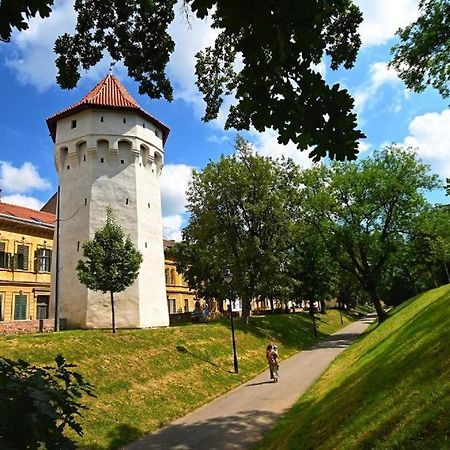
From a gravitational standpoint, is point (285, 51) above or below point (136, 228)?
below

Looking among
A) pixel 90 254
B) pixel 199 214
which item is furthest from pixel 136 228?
pixel 90 254

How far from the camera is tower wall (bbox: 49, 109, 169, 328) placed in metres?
32.9

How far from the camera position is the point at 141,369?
19.3 m

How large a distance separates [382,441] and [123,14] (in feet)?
24.0

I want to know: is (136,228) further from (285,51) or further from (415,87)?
(285,51)

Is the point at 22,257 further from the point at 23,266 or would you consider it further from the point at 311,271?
the point at 311,271

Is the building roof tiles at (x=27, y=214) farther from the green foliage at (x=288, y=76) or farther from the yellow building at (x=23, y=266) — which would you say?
the green foliage at (x=288, y=76)

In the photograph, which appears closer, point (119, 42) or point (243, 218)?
point (119, 42)

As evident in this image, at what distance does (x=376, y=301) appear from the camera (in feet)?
120

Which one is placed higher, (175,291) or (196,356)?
(175,291)

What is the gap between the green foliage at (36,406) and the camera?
3025 mm

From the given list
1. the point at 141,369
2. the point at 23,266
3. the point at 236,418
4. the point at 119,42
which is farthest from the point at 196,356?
the point at 23,266

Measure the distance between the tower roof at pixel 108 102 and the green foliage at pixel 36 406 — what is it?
33.6m

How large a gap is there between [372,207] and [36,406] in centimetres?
3567
